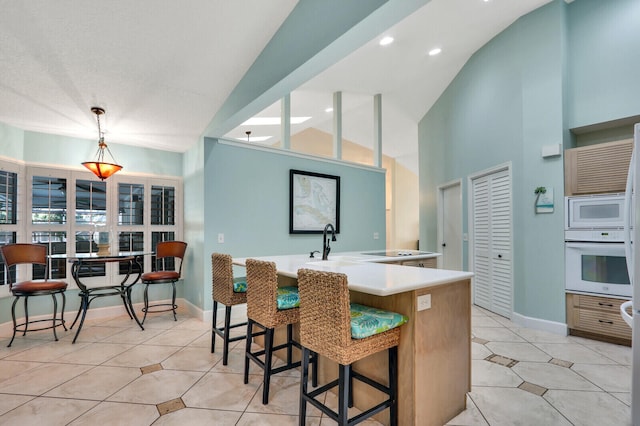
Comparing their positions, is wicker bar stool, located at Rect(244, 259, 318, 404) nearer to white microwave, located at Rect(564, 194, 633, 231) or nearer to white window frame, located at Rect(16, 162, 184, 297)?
white window frame, located at Rect(16, 162, 184, 297)

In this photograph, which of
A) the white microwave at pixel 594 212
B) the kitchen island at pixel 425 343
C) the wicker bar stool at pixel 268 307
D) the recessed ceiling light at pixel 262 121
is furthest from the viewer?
the recessed ceiling light at pixel 262 121

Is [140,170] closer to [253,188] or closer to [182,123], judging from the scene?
[182,123]

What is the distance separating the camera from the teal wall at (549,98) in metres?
3.30

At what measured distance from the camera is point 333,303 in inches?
62.0

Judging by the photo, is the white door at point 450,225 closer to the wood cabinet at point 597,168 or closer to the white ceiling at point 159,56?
the wood cabinet at point 597,168

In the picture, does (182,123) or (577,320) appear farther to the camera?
(182,123)

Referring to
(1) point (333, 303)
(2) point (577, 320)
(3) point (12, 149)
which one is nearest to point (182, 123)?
(3) point (12, 149)

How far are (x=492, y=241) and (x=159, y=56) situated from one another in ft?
14.1

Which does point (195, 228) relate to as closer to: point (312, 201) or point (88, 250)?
point (88, 250)

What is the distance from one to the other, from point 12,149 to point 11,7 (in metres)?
2.50

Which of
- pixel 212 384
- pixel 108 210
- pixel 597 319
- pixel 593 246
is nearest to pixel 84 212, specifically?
pixel 108 210

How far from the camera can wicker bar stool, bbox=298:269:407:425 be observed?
1.55m

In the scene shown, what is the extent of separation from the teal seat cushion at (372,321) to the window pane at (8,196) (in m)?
4.06

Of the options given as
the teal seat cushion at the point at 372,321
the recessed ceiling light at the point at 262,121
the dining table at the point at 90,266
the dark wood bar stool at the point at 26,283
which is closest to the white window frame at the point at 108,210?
the dining table at the point at 90,266
